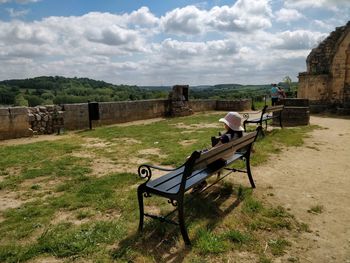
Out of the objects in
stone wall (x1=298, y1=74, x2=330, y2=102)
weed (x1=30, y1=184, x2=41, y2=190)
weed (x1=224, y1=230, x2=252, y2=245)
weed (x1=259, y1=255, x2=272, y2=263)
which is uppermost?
stone wall (x1=298, y1=74, x2=330, y2=102)

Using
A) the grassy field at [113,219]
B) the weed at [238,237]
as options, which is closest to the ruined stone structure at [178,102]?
the grassy field at [113,219]

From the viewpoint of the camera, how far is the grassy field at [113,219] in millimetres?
2842

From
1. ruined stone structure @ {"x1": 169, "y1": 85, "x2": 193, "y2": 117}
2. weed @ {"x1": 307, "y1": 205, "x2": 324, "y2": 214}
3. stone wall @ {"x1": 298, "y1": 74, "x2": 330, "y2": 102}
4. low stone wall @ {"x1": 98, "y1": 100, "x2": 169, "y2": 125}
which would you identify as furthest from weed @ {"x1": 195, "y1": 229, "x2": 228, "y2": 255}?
stone wall @ {"x1": 298, "y1": 74, "x2": 330, "y2": 102}

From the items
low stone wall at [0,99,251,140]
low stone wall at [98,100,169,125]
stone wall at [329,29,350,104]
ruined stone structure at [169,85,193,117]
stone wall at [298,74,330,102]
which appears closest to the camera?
low stone wall at [0,99,251,140]

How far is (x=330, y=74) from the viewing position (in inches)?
639

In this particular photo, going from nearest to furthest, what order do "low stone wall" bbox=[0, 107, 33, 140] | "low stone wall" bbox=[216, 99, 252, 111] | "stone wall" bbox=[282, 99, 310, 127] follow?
"low stone wall" bbox=[0, 107, 33, 140] → "stone wall" bbox=[282, 99, 310, 127] → "low stone wall" bbox=[216, 99, 252, 111]

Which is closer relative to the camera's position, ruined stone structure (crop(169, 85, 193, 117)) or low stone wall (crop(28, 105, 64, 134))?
low stone wall (crop(28, 105, 64, 134))

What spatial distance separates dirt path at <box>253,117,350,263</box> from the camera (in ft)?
9.67

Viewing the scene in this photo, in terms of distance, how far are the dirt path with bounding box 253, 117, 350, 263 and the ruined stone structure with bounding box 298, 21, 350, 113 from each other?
9.62 meters

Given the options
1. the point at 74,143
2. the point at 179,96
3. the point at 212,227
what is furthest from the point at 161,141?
the point at 179,96

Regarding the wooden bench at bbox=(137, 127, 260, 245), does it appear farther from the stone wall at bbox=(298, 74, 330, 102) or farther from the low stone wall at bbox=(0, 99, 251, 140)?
the stone wall at bbox=(298, 74, 330, 102)

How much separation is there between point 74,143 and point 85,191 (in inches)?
172

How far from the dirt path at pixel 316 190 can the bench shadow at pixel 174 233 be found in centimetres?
79

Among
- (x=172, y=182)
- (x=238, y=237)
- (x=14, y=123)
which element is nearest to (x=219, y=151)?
(x=172, y=182)
